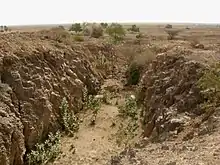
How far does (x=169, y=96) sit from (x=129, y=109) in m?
4.08

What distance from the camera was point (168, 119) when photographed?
17406mm

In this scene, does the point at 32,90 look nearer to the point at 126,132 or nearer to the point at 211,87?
the point at 126,132

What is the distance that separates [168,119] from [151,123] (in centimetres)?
202

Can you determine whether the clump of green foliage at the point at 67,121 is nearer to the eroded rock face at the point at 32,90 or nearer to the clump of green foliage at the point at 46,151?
the eroded rock face at the point at 32,90

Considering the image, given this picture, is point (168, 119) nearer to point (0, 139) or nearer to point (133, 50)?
point (0, 139)

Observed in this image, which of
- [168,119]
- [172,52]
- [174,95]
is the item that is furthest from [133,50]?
[168,119]

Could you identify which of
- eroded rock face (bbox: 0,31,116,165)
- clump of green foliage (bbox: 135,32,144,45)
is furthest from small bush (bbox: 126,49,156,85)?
clump of green foliage (bbox: 135,32,144,45)

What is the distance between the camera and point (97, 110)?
23.5 m

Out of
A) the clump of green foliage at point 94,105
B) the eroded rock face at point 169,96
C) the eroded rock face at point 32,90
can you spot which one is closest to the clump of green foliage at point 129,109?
the eroded rock face at point 169,96

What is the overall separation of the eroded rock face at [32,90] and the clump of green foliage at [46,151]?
39 cm

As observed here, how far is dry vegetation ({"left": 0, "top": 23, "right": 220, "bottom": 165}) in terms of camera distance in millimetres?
14148

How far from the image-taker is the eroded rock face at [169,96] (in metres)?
16.9

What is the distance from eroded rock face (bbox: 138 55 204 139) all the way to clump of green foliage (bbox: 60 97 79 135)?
360 centimetres

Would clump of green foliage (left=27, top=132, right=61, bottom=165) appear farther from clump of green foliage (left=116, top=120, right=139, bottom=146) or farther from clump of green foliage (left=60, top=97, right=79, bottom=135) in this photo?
clump of green foliage (left=116, top=120, right=139, bottom=146)
